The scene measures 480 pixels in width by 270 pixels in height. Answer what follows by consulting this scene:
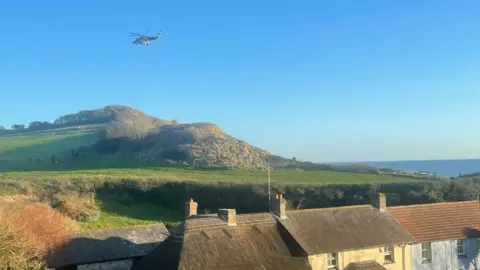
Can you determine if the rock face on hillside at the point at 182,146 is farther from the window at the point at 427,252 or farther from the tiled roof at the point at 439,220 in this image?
the window at the point at 427,252

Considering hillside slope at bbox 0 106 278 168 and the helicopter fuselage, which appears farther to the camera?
hillside slope at bbox 0 106 278 168

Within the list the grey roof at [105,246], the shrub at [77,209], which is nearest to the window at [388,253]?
the grey roof at [105,246]

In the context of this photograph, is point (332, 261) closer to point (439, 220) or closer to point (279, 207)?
point (279, 207)

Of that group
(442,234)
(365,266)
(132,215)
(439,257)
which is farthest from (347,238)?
(132,215)

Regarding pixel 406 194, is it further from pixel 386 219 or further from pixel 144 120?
pixel 144 120

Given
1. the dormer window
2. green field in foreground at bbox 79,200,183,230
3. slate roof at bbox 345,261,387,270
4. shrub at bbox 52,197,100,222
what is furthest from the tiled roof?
shrub at bbox 52,197,100,222

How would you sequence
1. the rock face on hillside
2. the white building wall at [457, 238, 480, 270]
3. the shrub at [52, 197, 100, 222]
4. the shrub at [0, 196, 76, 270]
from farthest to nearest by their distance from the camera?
the rock face on hillside → the shrub at [52, 197, 100, 222] → the white building wall at [457, 238, 480, 270] → the shrub at [0, 196, 76, 270]

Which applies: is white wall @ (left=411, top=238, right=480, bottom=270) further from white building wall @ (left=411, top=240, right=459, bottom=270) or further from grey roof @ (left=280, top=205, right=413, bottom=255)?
grey roof @ (left=280, top=205, right=413, bottom=255)
